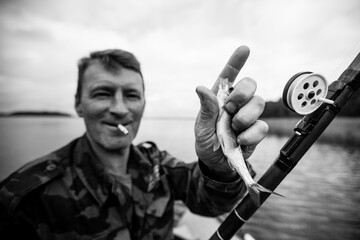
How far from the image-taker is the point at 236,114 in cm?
146

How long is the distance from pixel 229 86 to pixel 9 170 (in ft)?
75.7

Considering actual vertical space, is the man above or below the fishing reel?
below

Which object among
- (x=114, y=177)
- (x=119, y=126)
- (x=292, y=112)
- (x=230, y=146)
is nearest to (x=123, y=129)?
(x=119, y=126)

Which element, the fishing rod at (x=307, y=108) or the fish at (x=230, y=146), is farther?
the fish at (x=230, y=146)

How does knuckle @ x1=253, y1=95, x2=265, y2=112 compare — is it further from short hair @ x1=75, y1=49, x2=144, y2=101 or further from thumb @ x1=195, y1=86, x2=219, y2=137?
short hair @ x1=75, y1=49, x2=144, y2=101

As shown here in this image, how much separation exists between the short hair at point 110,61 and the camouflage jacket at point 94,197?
90 cm

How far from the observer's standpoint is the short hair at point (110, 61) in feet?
8.87

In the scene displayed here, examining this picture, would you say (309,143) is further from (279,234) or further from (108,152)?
(279,234)

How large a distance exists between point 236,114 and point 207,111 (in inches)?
8.2

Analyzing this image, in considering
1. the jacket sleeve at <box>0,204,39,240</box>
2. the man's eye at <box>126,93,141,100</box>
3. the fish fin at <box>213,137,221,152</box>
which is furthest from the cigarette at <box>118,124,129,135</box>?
the jacket sleeve at <box>0,204,39,240</box>

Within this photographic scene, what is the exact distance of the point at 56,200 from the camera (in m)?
2.21

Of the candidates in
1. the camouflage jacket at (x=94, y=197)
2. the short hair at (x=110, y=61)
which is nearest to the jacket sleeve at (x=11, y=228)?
the camouflage jacket at (x=94, y=197)

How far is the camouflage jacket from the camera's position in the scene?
208 cm

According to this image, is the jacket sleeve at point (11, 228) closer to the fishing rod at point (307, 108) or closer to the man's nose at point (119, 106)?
the man's nose at point (119, 106)
